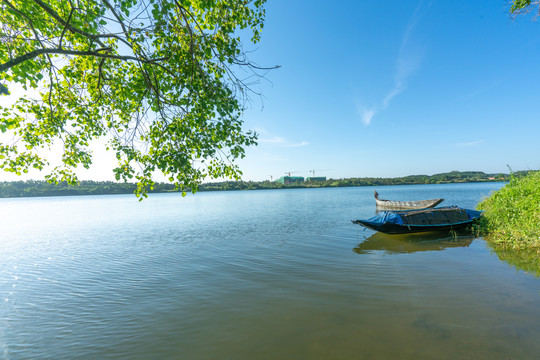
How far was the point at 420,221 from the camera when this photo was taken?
56.9 feet

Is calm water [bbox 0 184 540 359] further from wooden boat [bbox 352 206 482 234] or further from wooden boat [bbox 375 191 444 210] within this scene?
wooden boat [bbox 375 191 444 210]

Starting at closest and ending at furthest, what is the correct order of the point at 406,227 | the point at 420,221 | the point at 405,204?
1. the point at 406,227
2. the point at 420,221
3. the point at 405,204

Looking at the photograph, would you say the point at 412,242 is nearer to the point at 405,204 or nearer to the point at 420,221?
the point at 420,221

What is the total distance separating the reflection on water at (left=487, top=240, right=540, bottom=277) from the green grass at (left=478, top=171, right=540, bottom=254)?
0.76 feet

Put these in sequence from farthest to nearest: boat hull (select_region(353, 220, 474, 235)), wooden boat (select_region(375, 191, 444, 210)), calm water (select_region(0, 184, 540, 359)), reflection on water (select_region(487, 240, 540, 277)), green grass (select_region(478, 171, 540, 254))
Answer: wooden boat (select_region(375, 191, 444, 210)) < boat hull (select_region(353, 220, 474, 235)) < green grass (select_region(478, 171, 540, 254)) < reflection on water (select_region(487, 240, 540, 277)) < calm water (select_region(0, 184, 540, 359))

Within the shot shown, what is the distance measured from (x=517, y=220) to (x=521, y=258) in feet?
12.5

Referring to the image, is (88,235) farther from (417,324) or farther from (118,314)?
Result: (417,324)

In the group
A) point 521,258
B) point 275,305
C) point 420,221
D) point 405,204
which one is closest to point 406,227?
point 420,221

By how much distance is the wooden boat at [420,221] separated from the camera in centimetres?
1691

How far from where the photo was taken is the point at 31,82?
6664mm

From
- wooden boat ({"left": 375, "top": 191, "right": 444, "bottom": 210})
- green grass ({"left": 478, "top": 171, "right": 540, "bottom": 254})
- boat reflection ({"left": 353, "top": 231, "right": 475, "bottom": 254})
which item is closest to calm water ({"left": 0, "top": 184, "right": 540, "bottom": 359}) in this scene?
boat reflection ({"left": 353, "top": 231, "right": 475, "bottom": 254})

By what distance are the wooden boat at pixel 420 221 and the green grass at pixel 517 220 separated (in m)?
1.17

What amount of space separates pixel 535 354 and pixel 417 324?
6.65ft

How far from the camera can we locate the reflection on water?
9.57m
